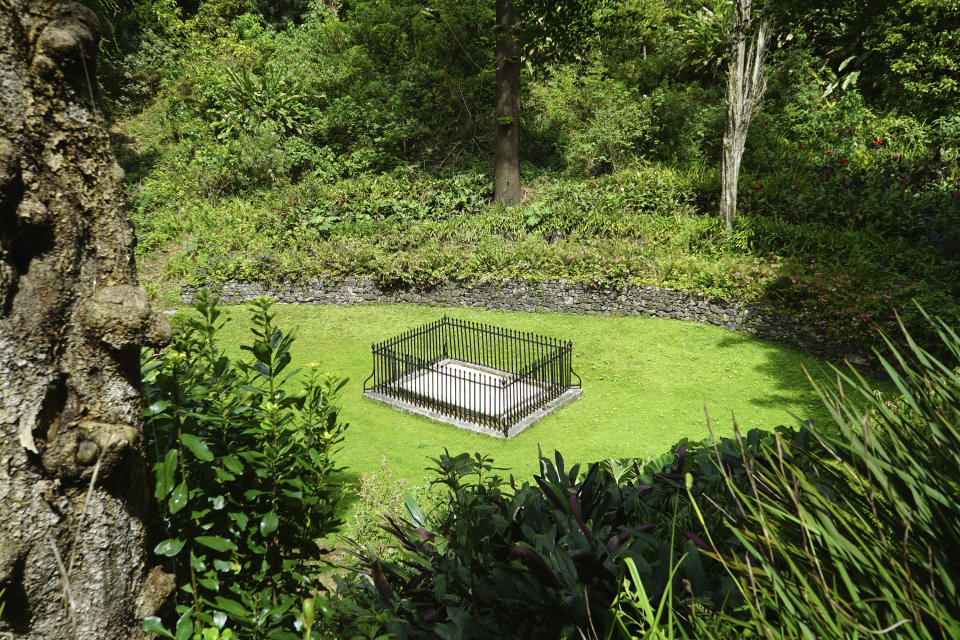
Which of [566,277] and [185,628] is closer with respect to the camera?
[185,628]

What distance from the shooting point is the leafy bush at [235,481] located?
7.88 ft

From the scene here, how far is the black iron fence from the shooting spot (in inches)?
336

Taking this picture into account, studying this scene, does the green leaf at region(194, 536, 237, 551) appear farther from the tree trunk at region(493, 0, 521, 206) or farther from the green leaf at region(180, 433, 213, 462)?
the tree trunk at region(493, 0, 521, 206)

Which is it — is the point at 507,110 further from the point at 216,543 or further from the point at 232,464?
the point at 216,543

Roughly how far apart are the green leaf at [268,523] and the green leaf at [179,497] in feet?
1.09

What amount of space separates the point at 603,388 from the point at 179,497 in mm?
7801

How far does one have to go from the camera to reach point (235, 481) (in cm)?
270

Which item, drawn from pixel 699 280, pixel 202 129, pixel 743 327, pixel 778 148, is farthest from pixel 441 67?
pixel 743 327

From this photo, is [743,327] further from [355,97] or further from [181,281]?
[355,97]

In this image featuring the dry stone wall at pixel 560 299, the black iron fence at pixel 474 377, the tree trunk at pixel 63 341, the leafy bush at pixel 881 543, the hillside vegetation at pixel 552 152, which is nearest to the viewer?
the leafy bush at pixel 881 543

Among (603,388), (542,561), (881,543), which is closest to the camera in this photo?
(881,543)

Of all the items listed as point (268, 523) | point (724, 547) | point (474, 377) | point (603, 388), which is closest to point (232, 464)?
point (268, 523)

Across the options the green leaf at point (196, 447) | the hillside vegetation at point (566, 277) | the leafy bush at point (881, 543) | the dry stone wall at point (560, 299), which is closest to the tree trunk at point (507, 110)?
the hillside vegetation at point (566, 277)

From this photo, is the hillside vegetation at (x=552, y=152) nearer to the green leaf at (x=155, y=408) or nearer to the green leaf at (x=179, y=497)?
the green leaf at (x=155, y=408)
